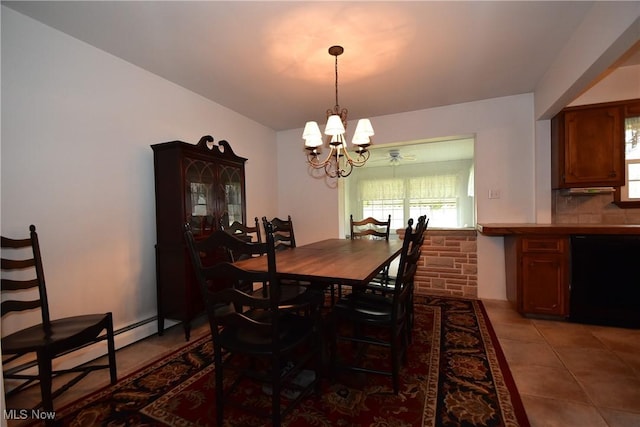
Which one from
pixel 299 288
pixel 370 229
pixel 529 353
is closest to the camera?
pixel 529 353

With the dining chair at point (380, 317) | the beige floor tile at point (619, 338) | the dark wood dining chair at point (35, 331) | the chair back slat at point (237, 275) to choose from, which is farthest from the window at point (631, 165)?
the dark wood dining chair at point (35, 331)

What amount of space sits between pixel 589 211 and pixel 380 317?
295 cm

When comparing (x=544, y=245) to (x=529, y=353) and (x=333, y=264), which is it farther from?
(x=333, y=264)

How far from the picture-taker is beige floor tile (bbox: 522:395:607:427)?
141 cm

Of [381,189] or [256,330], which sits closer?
[256,330]

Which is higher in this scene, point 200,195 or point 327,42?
point 327,42

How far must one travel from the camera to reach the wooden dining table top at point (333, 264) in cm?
147

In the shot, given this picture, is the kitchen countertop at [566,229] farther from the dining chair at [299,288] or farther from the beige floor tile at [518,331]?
the dining chair at [299,288]

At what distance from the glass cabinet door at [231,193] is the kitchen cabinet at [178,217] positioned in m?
0.20

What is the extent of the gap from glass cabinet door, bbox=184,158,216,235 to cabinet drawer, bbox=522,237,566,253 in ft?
10.2

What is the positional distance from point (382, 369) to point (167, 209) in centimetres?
221

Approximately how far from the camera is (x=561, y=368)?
1878mm

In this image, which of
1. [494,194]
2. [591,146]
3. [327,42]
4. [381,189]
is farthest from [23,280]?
[381,189]

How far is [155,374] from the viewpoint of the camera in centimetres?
189
